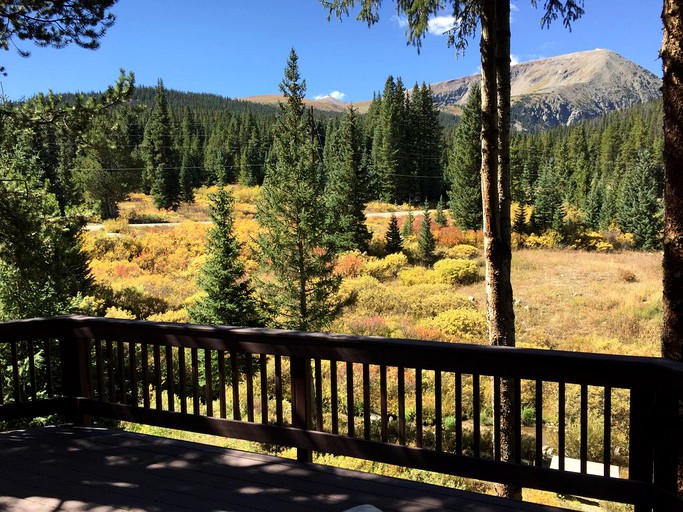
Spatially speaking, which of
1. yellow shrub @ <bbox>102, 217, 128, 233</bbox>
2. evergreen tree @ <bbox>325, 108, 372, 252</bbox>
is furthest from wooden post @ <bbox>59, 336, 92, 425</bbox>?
yellow shrub @ <bbox>102, 217, 128, 233</bbox>

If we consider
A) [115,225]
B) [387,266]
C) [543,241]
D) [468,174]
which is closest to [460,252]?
[387,266]

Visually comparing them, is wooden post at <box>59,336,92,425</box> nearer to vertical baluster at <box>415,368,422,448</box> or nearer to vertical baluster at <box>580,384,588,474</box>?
vertical baluster at <box>415,368,422,448</box>

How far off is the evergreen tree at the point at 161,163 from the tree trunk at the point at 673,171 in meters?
48.0

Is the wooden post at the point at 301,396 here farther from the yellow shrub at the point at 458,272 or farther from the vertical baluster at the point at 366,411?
the yellow shrub at the point at 458,272

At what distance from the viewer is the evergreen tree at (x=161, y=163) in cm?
4697

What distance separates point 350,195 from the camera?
3350 centimetres

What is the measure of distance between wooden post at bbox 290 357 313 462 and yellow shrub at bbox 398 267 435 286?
72.8ft

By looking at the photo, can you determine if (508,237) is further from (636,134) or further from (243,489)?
(636,134)


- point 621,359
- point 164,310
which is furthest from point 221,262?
point 621,359

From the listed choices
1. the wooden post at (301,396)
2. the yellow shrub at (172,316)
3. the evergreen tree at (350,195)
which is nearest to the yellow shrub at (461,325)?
the yellow shrub at (172,316)

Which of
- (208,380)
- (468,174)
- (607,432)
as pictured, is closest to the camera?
(607,432)

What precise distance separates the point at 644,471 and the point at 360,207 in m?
31.0

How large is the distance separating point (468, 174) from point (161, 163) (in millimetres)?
30678

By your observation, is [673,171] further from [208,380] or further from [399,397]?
[208,380]
